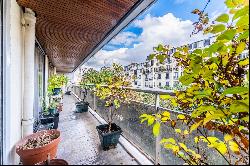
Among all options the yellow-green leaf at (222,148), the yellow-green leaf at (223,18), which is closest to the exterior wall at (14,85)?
the yellow-green leaf at (222,148)

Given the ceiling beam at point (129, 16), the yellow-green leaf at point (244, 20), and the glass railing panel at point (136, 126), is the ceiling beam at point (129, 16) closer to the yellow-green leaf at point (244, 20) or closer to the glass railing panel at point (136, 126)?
the glass railing panel at point (136, 126)

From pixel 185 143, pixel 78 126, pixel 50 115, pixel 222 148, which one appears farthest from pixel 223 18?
pixel 50 115

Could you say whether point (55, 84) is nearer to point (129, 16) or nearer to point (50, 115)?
point (50, 115)

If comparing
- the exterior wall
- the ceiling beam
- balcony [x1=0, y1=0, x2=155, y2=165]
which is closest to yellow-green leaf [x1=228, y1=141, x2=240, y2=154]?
balcony [x1=0, y1=0, x2=155, y2=165]

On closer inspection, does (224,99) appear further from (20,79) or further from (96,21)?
(96,21)

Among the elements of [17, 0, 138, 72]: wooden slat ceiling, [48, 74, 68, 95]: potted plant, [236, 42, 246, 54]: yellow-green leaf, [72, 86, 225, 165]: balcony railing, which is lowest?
[72, 86, 225, 165]: balcony railing

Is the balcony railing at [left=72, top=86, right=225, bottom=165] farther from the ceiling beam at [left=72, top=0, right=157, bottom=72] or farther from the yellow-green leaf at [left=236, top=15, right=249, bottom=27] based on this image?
the ceiling beam at [left=72, top=0, right=157, bottom=72]

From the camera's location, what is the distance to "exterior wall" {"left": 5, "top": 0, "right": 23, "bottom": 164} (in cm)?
197

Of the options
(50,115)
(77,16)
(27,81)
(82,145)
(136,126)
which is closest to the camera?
(27,81)

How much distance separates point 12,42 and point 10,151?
129 cm

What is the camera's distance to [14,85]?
2.23m

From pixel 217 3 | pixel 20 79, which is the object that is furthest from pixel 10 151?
pixel 217 3

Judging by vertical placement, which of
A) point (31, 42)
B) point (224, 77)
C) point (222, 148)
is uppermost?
point (31, 42)

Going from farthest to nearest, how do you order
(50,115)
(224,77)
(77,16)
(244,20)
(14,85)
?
(50,115)
(77,16)
(14,85)
(224,77)
(244,20)
